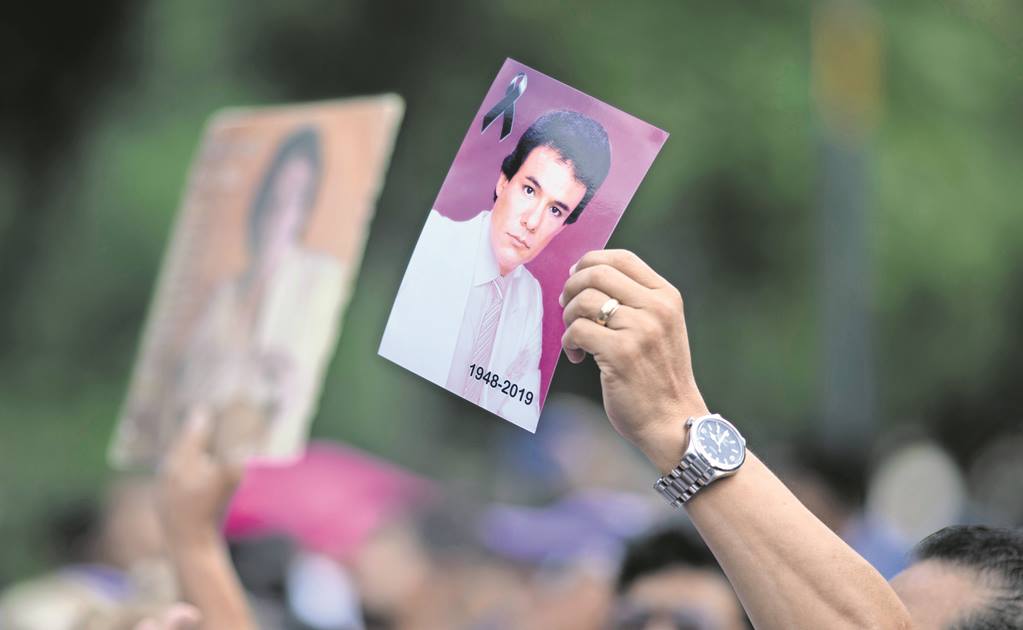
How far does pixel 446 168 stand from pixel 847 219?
2552 millimetres

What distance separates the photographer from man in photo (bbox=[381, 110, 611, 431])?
2.14m

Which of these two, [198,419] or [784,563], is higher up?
[784,563]

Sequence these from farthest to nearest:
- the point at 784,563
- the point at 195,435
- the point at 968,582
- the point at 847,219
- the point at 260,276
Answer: the point at 847,219 → the point at 260,276 → the point at 195,435 → the point at 968,582 → the point at 784,563

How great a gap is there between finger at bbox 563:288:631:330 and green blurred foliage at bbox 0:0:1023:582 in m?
7.18

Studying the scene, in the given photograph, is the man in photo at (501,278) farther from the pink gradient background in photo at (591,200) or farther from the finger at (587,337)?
the finger at (587,337)

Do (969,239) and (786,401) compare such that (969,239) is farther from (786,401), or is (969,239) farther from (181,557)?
(181,557)

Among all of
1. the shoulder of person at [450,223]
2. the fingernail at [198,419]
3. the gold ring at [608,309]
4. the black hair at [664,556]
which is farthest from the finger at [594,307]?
the black hair at [664,556]

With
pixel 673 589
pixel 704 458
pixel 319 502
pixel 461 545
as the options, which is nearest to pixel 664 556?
pixel 673 589

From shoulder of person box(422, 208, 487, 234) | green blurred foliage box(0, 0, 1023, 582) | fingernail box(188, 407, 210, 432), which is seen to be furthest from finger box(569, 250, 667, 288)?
green blurred foliage box(0, 0, 1023, 582)

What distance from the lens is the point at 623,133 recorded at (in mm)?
2117

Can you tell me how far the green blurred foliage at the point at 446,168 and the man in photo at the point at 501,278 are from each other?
6.90 meters

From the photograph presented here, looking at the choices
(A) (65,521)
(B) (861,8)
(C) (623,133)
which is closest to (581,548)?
(C) (623,133)

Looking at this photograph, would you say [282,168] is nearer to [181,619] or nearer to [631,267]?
[181,619]

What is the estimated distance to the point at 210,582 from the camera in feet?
9.41
